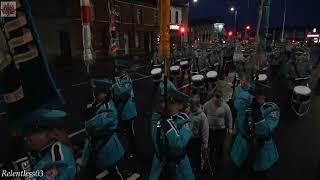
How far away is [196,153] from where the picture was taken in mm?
6734

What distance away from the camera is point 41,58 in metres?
3.40

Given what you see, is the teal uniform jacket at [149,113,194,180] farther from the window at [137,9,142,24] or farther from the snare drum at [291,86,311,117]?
the window at [137,9,142,24]

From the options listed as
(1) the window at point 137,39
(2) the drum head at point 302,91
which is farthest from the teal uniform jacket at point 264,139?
(1) the window at point 137,39

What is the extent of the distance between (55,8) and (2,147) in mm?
23081

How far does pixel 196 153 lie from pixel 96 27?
30396mm

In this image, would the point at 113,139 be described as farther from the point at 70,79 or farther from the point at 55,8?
the point at 55,8

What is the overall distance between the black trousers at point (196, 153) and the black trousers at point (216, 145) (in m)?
0.56

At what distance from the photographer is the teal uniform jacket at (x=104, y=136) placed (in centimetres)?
519

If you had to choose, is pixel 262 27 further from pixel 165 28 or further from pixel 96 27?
pixel 96 27

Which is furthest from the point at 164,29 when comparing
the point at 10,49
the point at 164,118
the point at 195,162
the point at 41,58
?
the point at 195,162

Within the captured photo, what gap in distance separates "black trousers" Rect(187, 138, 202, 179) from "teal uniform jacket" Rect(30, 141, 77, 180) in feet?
12.6

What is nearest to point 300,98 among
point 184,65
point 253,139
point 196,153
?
point 196,153

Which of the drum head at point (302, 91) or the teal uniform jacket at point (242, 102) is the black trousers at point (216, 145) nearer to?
the teal uniform jacket at point (242, 102)

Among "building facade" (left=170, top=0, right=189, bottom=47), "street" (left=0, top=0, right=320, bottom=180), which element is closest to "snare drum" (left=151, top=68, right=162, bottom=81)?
"street" (left=0, top=0, right=320, bottom=180)
